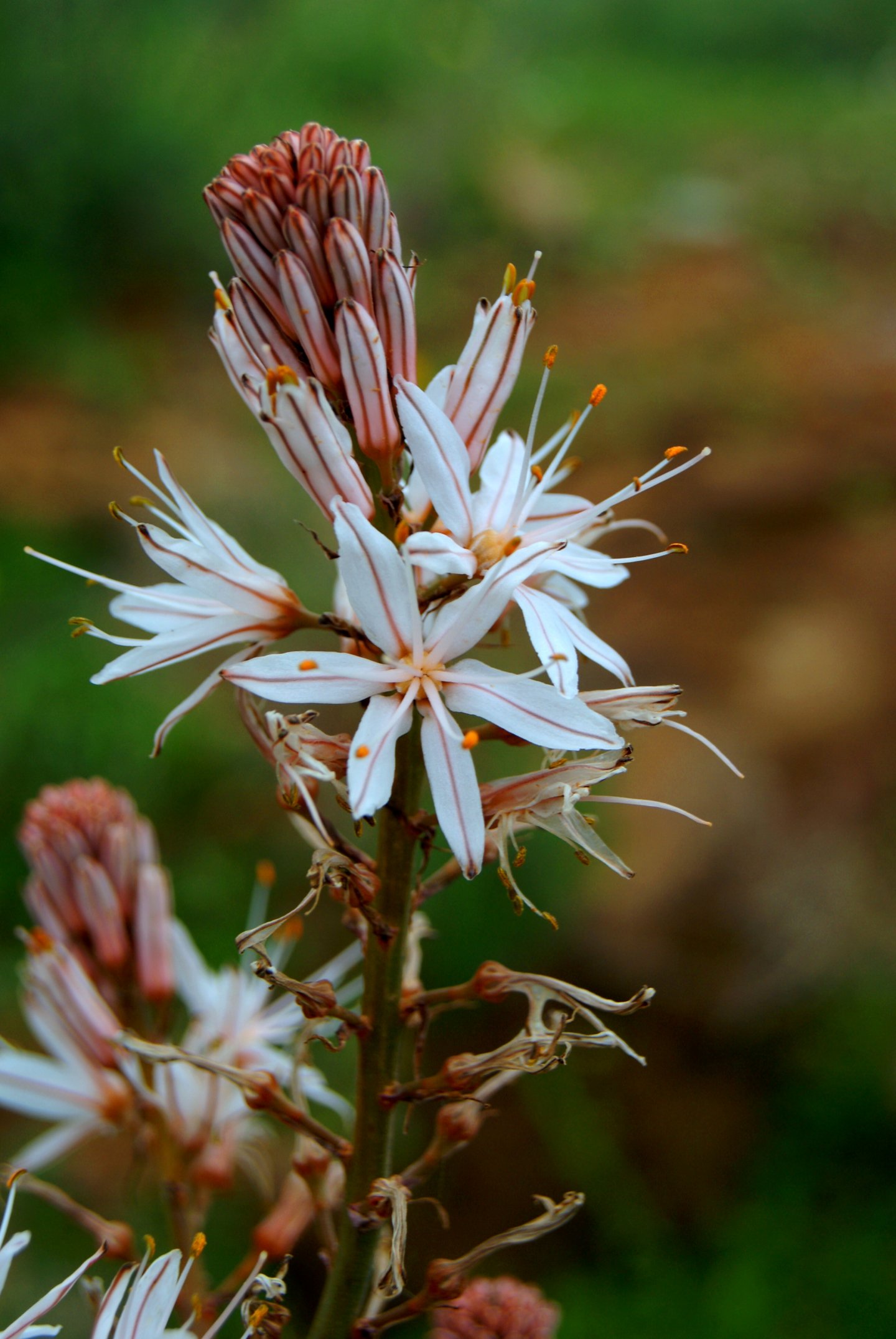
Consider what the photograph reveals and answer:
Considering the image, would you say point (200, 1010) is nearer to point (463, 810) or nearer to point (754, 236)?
point (463, 810)

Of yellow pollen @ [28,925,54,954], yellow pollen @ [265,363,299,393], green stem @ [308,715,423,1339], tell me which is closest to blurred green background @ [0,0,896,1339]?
green stem @ [308,715,423,1339]

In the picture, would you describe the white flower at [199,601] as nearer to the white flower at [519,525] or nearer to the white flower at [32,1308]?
the white flower at [519,525]

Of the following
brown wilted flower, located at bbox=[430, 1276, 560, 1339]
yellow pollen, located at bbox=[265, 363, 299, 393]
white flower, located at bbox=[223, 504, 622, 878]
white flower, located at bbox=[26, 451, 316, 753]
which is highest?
yellow pollen, located at bbox=[265, 363, 299, 393]

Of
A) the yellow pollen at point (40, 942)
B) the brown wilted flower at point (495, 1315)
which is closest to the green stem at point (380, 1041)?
the brown wilted flower at point (495, 1315)

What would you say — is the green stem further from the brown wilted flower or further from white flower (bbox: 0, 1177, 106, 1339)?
white flower (bbox: 0, 1177, 106, 1339)

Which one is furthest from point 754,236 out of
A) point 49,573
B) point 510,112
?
point 49,573

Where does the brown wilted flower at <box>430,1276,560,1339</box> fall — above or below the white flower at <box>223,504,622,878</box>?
below
